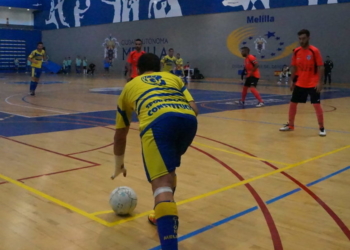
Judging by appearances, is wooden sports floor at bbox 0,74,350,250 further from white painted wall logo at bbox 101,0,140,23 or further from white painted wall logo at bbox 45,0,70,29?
white painted wall logo at bbox 45,0,70,29

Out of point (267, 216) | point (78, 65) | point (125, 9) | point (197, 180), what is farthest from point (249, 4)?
point (267, 216)

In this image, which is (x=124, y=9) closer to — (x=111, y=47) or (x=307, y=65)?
(x=111, y=47)

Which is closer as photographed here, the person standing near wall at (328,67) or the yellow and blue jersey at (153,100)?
the yellow and blue jersey at (153,100)

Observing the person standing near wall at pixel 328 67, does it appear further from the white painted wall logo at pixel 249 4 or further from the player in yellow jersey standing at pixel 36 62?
the player in yellow jersey standing at pixel 36 62

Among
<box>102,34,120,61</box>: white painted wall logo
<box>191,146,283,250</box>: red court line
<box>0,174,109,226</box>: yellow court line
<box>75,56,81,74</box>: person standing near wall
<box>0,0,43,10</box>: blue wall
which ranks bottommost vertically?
<box>0,174,109,226</box>: yellow court line

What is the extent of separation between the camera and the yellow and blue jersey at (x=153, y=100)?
309 cm

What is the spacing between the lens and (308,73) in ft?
27.7

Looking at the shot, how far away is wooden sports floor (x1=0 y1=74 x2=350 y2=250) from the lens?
3.59 m

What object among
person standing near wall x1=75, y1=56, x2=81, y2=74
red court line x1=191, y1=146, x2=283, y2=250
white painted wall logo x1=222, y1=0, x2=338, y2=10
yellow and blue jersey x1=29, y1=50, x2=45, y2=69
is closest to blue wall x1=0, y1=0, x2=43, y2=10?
person standing near wall x1=75, y1=56, x2=81, y2=74

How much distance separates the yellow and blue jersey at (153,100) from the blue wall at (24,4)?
127ft

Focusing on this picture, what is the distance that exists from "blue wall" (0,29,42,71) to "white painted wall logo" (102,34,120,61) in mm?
9004

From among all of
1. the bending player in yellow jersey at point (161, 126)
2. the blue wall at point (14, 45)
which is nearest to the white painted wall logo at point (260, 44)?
the blue wall at point (14, 45)

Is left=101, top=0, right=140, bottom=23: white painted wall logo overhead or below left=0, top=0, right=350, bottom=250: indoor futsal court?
overhead

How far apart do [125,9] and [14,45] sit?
12363 millimetres
